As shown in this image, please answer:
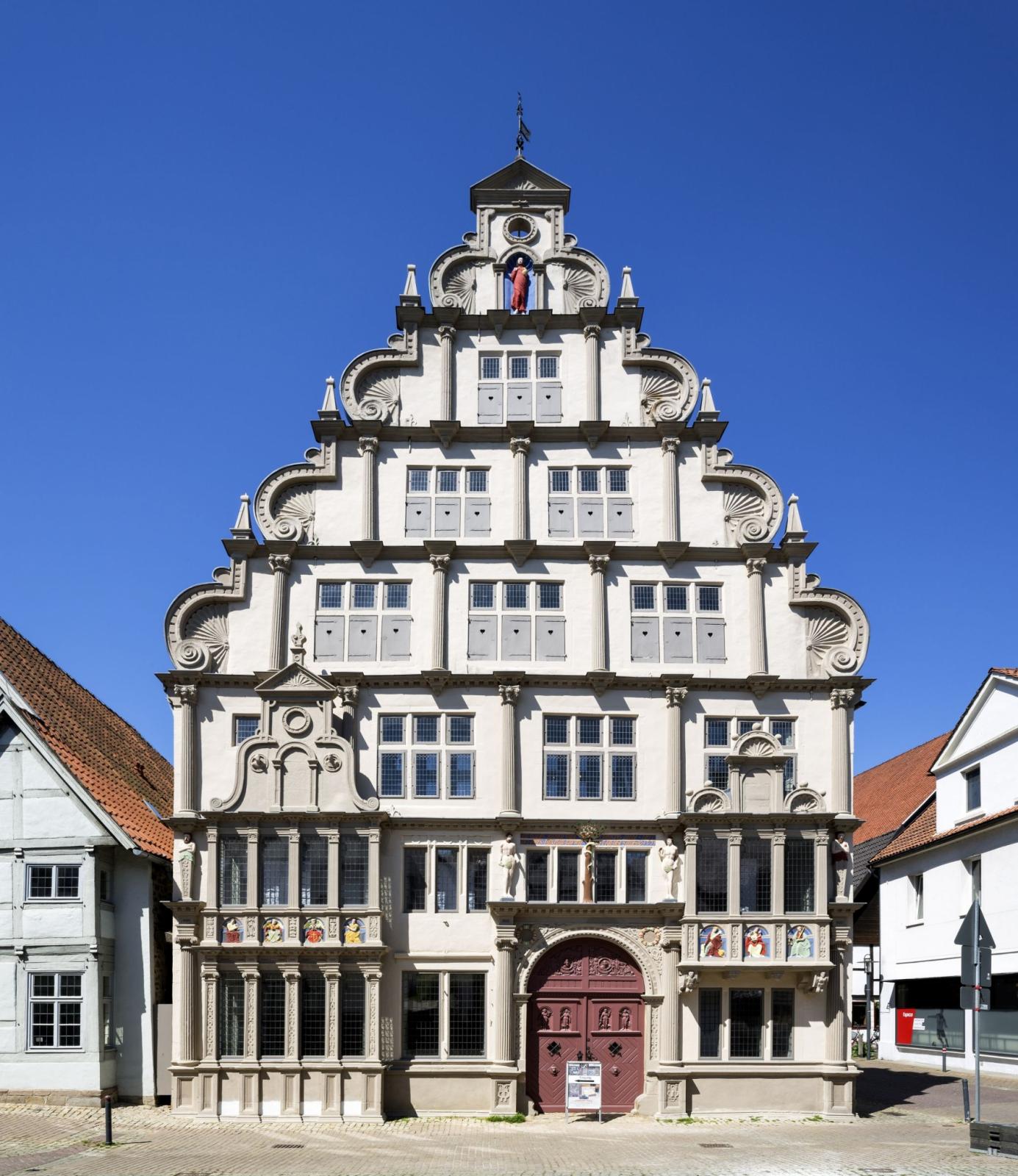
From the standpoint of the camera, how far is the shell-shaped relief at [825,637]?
31.6m

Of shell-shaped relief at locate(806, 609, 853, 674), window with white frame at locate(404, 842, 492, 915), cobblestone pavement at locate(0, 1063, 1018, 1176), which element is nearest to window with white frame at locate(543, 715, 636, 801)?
window with white frame at locate(404, 842, 492, 915)

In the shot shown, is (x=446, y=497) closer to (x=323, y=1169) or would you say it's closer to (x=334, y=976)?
(x=334, y=976)

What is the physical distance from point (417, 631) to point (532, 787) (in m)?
4.47

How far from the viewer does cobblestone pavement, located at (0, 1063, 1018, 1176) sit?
2286cm

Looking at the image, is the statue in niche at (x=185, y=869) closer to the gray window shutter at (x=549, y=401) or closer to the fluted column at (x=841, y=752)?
the gray window shutter at (x=549, y=401)

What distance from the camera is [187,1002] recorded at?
29.5 metres

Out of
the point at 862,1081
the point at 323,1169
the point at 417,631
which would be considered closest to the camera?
the point at 323,1169

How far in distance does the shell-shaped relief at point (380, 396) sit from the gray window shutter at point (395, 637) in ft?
15.9

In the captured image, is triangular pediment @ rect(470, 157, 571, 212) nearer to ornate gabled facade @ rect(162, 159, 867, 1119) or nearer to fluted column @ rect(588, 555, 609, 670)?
ornate gabled facade @ rect(162, 159, 867, 1119)

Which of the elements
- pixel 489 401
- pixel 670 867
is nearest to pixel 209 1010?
pixel 670 867

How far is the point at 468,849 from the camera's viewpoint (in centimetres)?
3050

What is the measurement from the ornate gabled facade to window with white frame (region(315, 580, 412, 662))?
2.1 inches

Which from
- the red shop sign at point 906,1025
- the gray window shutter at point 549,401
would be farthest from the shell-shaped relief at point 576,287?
the red shop sign at point 906,1025

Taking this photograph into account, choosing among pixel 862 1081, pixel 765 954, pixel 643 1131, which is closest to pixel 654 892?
pixel 765 954
